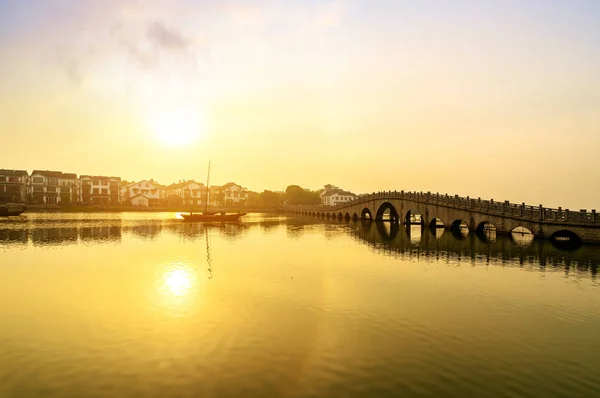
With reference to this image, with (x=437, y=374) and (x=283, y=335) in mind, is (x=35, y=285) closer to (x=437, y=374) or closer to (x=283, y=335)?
(x=283, y=335)

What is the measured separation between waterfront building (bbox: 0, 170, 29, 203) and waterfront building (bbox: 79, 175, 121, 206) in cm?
1698

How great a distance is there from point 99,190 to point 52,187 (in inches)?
540

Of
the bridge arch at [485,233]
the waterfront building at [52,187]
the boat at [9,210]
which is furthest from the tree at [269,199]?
the bridge arch at [485,233]

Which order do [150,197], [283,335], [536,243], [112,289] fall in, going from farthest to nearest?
[150,197] → [536,243] → [112,289] → [283,335]

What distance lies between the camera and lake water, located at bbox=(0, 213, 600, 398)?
32.3 feet

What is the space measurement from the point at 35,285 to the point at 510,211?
152ft

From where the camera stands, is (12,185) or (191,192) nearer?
(12,185)

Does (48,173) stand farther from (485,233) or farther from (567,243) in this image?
(567,243)

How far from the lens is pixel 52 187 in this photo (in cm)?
11362

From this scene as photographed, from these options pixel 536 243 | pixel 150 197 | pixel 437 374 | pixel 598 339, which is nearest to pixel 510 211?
pixel 536 243

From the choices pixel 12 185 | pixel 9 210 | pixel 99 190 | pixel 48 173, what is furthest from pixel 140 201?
pixel 9 210

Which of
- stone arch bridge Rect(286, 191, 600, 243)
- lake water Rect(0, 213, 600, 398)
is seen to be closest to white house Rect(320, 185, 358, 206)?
stone arch bridge Rect(286, 191, 600, 243)

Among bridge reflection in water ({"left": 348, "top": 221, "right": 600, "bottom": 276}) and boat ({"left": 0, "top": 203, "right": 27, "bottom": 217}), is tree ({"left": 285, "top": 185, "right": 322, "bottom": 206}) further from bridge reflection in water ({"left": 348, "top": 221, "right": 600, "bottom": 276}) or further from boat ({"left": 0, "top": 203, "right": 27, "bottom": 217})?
bridge reflection in water ({"left": 348, "top": 221, "right": 600, "bottom": 276})

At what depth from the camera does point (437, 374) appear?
10.4 m
